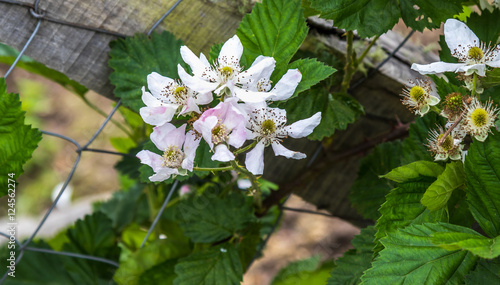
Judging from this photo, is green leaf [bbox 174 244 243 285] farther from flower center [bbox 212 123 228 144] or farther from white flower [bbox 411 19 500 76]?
white flower [bbox 411 19 500 76]

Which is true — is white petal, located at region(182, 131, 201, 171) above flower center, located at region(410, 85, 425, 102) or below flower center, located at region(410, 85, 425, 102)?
above

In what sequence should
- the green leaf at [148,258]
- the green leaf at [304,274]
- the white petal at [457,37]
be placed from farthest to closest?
the green leaf at [304,274] → the green leaf at [148,258] → the white petal at [457,37]

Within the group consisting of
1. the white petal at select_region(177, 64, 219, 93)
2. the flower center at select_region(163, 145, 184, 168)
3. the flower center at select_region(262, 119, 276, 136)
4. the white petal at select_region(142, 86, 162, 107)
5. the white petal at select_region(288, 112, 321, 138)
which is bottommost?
the white petal at select_region(288, 112, 321, 138)

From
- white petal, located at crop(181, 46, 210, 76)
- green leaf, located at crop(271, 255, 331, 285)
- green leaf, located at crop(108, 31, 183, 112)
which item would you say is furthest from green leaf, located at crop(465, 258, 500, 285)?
green leaf, located at crop(271, 255, 331, 285)

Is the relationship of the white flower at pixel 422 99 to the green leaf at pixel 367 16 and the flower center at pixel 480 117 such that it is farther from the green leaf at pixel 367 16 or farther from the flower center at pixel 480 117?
the green leaf at pixel 367 16

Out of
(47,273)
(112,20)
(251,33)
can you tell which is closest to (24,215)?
(47,273)

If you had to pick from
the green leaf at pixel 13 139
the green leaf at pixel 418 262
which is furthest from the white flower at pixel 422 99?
the green leaf at pixel 13 139
